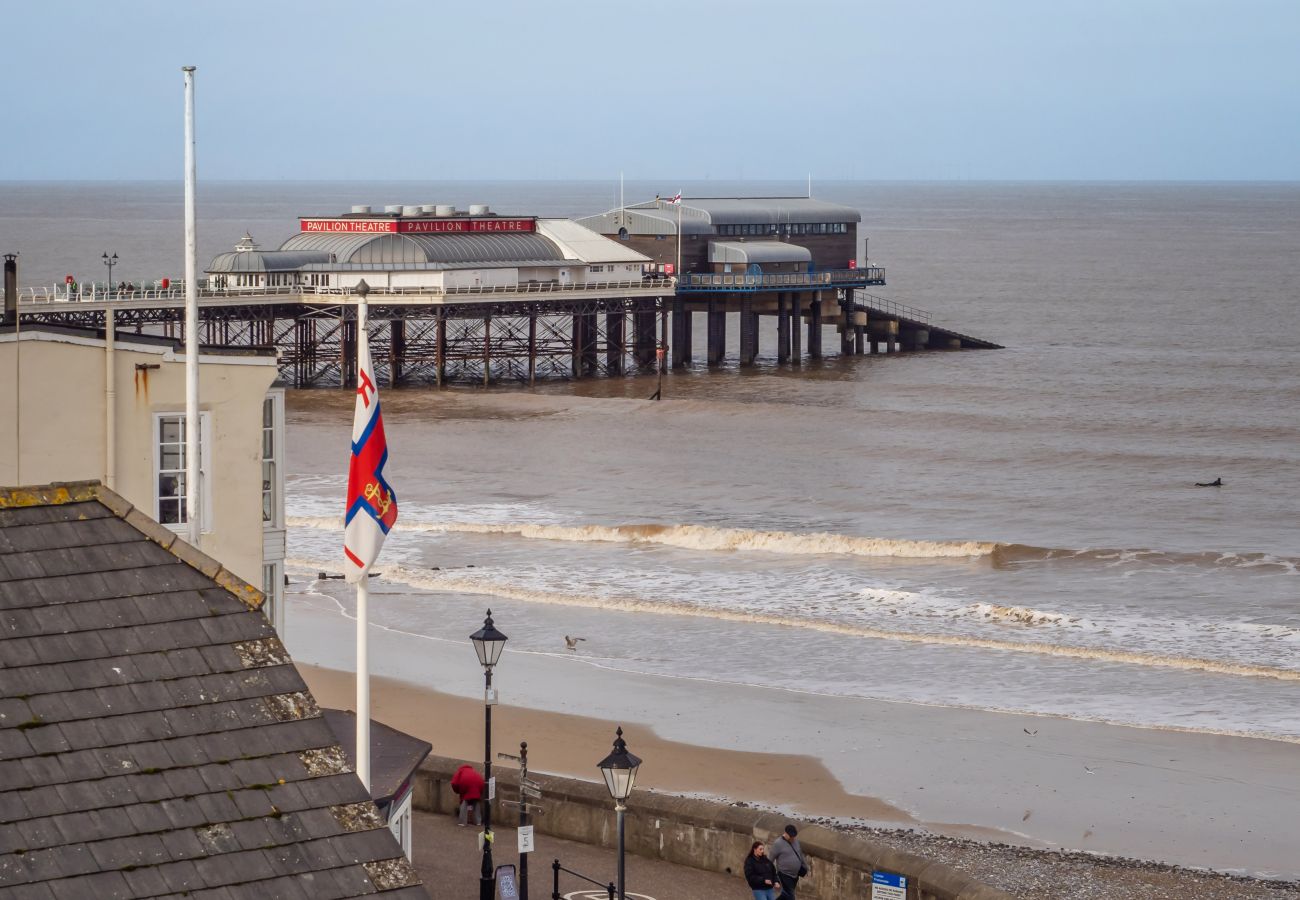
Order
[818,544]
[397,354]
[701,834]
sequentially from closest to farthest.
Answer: [701,834] → [818,544] → [397,354]

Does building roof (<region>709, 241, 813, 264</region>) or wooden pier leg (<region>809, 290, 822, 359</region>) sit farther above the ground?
building roof (<region>709, 241, 813, 264</region>)

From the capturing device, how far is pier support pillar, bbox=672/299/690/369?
74750 millimetres

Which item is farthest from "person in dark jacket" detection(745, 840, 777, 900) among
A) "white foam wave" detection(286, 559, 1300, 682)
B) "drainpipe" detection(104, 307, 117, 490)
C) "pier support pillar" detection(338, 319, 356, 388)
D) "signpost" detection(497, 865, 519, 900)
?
"pier support pillar" detection(338, 319, 356, 388)

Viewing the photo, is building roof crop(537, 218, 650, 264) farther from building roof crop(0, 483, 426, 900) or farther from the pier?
building roof crop(0, 483, 426, 900)

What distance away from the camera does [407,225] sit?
65.6m

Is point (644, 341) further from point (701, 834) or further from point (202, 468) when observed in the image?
point (202, 468)

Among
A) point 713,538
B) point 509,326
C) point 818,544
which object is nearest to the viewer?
point 818,544

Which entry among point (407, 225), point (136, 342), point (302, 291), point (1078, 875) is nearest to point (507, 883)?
point (136, 342)

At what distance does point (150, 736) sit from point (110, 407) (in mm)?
6497

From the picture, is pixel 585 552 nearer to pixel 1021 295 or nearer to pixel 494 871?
pixel 494 871

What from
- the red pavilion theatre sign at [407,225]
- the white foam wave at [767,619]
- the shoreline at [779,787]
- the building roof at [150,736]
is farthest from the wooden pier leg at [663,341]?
the building roof at [150,736]

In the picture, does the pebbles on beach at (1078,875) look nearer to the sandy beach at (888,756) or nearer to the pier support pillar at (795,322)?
the sandy beach at (888,756)

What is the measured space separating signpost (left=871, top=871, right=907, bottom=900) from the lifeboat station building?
57341 millimetres

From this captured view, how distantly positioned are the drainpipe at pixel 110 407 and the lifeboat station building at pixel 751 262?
2308 inches
